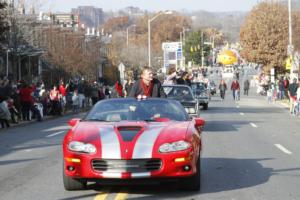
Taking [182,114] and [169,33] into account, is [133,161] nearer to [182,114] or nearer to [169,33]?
[182,114]

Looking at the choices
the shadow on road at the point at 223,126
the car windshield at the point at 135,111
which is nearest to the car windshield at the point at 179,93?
the shadow on road at the point at 223,126

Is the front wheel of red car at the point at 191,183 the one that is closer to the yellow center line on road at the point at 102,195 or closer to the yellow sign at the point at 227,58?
the yellow center line on road at the point at 102,195

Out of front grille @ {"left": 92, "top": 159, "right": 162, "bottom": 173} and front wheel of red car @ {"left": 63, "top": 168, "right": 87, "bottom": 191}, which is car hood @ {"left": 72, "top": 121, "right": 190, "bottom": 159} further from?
front wheel of red car @ {"left": 63, "top": 168, "right": 87, "bottom": 191}

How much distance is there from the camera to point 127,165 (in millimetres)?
9273

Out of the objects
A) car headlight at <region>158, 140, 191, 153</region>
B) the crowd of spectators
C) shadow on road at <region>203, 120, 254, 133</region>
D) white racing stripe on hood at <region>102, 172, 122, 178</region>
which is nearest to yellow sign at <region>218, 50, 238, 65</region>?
the crowd of spectators

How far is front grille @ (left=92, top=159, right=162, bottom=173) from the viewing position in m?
9.27

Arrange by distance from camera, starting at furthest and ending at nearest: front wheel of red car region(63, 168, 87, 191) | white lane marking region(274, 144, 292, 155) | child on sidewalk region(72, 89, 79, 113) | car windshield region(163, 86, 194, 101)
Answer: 1. child on sidewalk region(72, 89, 79, 113)
2. car windshield region(163, 86, 194, 101)
3. white lane marking region(274, 144, 292, 155)
4. front wheel of red car region(63, 168, 87, 191)

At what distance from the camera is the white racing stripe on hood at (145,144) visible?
9.34 meters

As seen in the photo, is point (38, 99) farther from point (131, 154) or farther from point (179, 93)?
point (131, 154)

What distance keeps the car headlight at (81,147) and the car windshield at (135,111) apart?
1.19 metres

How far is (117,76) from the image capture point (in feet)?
248

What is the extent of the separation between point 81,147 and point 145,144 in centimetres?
88

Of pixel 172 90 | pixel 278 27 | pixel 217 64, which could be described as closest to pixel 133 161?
pixel 172 90

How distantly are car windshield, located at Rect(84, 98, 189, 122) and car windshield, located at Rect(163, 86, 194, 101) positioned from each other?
438 inches
